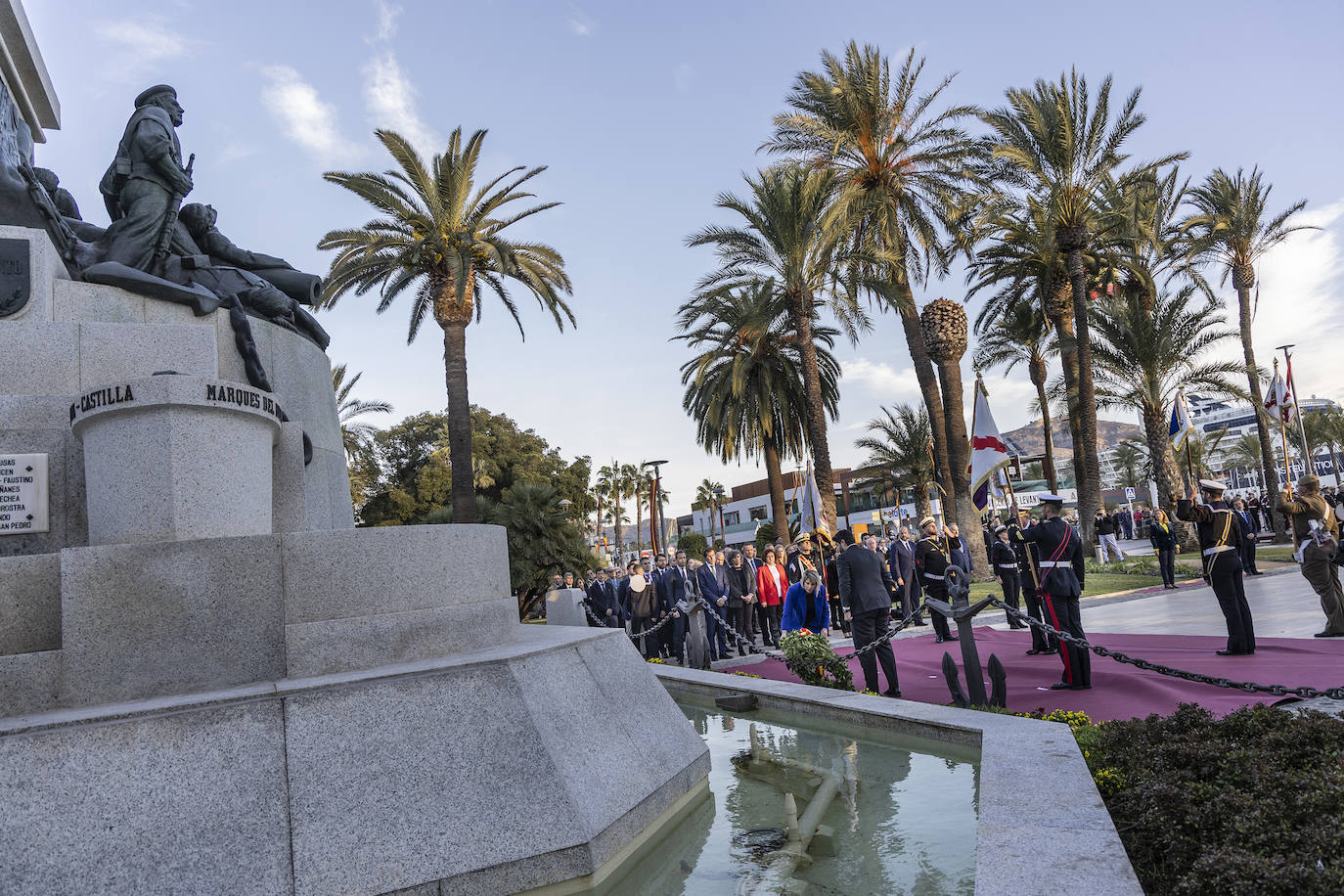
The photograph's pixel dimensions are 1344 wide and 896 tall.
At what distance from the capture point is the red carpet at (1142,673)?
6543 mm

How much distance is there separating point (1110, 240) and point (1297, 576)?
11381 millimetres

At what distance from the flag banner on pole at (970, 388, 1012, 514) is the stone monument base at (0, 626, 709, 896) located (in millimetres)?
15066

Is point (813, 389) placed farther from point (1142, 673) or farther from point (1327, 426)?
point (1327, 426)

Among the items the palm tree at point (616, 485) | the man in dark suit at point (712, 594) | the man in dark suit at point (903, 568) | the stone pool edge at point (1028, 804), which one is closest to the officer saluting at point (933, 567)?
the man in dark suit at point (903, 568)

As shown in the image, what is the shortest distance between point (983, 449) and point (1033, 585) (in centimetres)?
840

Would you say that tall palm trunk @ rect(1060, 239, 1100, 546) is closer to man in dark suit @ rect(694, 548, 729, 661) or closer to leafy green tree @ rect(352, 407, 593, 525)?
man in dark suit @ rect(694, 548, 729, 661)

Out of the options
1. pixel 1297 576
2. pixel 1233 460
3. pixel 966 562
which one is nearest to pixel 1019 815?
pixel 966 562

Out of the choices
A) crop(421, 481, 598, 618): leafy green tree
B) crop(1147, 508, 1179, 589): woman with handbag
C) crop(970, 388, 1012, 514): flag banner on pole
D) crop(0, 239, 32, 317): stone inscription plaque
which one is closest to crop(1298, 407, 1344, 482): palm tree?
crop(1147, 508, 1179, 589): woman with handbag

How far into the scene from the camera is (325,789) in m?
3.52

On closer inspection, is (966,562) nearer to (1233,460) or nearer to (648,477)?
(648,477)

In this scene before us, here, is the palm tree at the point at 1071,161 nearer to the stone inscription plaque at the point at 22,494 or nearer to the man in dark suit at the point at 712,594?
the man in dark suit at the point at 712,594

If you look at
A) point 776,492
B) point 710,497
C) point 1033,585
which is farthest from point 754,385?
point 710,497

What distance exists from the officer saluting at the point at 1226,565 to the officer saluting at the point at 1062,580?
52.4 inches

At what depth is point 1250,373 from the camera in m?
28.0
